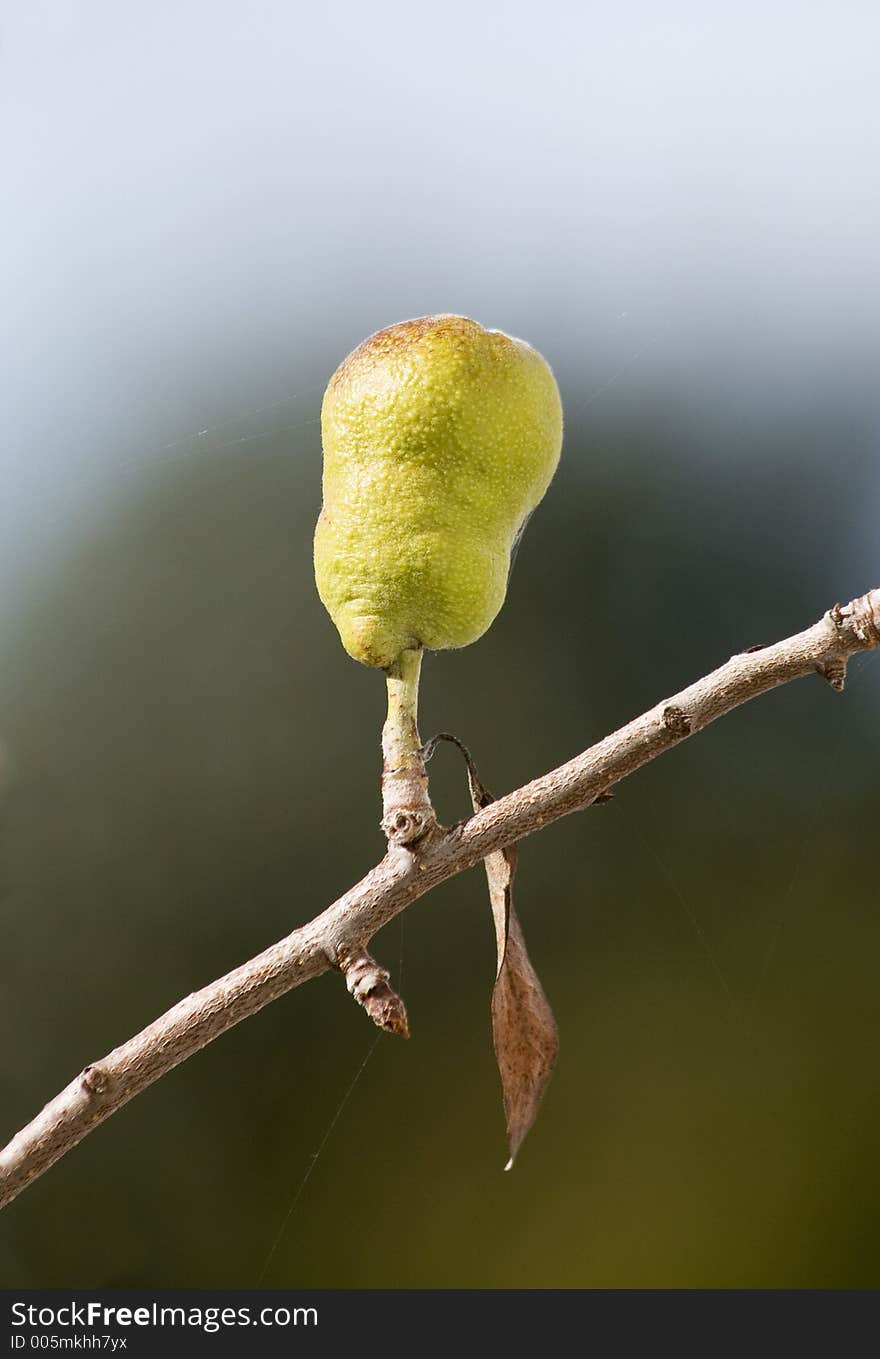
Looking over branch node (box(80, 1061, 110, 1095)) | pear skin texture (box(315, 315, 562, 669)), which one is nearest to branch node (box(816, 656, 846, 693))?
pear skin texture (box(315, 315, 562, 669))

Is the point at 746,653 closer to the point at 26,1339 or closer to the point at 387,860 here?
the point at 387,860

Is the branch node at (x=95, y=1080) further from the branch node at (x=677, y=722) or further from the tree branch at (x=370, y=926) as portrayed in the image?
the branch node at (x=677, y=722)

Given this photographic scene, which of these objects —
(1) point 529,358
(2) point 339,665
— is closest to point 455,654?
(2) point 339,665

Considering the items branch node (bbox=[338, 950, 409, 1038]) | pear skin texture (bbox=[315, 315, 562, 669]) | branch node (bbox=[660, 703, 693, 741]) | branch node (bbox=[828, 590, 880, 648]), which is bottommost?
branch node (bbox=[338, 950, 409, 1038])

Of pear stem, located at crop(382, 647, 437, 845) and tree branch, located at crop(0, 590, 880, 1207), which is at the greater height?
pear stem, located at crop(382, 647, 437, 845)

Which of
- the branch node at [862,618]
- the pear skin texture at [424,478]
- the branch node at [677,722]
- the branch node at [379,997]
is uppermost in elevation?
the pear skin texture at [424,478]

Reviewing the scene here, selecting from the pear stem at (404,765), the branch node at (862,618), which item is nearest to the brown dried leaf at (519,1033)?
the pear stem at (404,765)

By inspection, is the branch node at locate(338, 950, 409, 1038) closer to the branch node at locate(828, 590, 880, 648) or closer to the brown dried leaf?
the brown dried leaf

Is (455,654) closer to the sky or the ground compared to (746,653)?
closer to the sky
